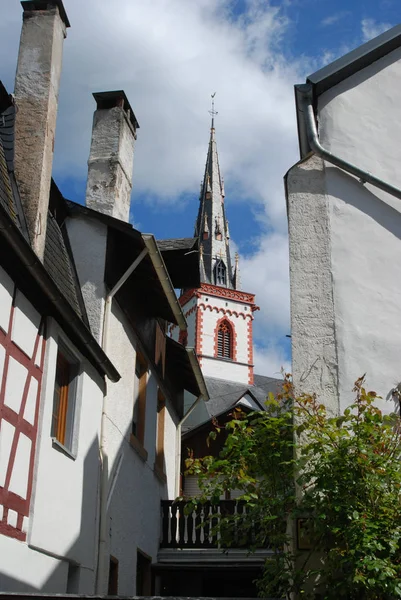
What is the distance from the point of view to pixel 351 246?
8039 mm

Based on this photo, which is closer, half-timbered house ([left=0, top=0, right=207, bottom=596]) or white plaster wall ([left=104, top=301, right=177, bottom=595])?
half-timbered house ([left=0, top=0, right=207, bottom=596])

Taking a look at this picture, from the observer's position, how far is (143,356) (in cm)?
1379

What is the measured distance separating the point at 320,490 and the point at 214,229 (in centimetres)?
6912

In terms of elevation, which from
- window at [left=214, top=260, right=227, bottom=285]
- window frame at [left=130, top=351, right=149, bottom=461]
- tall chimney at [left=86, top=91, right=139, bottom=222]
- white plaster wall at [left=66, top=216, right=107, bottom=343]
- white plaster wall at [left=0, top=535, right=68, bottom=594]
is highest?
window at [left=214, top=260, right=227, bottom=285]

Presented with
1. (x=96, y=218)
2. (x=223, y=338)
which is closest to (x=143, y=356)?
(x=96, y=218)

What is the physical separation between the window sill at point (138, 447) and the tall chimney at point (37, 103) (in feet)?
13.0

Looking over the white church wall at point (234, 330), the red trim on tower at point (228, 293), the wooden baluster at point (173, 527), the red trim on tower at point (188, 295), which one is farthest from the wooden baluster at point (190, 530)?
the red trim on tower at point (228, 293)

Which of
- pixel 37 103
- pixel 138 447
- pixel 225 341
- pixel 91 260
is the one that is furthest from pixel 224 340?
pixel 37 103

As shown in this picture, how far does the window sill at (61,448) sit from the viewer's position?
359 inches

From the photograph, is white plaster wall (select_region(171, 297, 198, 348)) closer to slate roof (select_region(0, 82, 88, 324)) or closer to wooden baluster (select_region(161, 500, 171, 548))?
wooden baluster (select_region(161, 500, 171, 548))

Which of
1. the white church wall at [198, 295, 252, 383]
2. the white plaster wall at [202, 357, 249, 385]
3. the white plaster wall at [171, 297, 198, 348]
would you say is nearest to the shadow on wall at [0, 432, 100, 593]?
the white plaster wall at [202, 357, 249, 385]

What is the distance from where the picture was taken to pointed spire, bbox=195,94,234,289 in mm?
74562

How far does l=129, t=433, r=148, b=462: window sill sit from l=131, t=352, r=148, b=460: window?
0.28ft

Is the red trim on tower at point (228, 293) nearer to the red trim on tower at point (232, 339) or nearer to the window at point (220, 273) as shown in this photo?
the window at point (220, 273)
